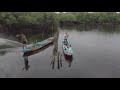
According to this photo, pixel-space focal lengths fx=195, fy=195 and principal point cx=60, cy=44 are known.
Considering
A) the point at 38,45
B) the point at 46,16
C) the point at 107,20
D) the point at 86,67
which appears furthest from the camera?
the point at 107,20

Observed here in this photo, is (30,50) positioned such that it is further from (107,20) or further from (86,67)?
(107,20)

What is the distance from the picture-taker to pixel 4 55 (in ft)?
33.7

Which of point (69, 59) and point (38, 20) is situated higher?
point (38, 20)

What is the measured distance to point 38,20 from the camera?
18500mm

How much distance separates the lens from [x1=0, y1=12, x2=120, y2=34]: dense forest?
50.9 feet

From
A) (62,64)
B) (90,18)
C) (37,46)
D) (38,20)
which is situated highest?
(90,18)

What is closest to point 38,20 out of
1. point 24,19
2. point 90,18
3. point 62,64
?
point 24,19

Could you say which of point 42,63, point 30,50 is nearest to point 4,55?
point 30,50

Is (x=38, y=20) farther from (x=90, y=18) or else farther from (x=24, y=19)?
(x=90, y=18)

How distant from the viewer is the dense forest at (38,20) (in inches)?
611

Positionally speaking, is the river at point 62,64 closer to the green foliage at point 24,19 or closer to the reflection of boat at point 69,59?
the reflection of boat at point 69,59

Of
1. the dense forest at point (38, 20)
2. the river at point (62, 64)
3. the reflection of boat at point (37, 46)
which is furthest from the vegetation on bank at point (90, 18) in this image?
the river at point (62, 64)
